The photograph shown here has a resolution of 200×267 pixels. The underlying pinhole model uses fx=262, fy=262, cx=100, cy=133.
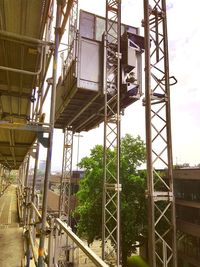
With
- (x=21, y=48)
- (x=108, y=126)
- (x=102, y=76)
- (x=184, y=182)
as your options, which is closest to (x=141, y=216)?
(x=184, y=182)

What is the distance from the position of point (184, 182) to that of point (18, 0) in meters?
22.6

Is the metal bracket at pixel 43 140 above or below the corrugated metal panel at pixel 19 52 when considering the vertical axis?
below

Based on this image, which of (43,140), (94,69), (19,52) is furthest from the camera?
(94,69)

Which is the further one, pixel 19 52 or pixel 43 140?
pixel 19 52

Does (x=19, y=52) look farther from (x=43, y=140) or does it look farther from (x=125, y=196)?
(x=125, y=196)

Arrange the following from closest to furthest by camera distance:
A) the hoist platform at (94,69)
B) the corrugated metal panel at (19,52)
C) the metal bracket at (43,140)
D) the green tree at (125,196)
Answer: the corrugated metal panel at (19,52) < the metal bracket at (43,140) < the hoist platform at (94,69) < the green tree at (125,196)

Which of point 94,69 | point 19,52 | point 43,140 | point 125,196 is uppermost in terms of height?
point 94,69

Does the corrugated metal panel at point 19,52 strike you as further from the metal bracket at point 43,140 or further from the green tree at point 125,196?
the green tree at point 125,196

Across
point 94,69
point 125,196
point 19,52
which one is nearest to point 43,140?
point 19,52

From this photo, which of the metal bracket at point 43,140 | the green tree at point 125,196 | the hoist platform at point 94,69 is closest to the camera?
the metal bracket at point 43,140

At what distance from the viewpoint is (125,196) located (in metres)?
20.2

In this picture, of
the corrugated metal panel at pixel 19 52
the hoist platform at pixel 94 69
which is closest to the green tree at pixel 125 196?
the hoist platform at pixel 94 69

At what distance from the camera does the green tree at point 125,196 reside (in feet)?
62.7

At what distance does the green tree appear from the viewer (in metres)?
19.1
